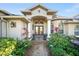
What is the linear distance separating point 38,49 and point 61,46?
370 millimetres

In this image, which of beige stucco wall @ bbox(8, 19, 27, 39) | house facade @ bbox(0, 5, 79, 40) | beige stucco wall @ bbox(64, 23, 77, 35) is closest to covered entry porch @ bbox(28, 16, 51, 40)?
house facade @ bbox(0, 5, 79, 40)

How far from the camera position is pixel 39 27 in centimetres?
315

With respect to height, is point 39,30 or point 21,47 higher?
point 39,30

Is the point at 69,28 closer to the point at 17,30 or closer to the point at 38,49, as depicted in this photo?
the point at 38,49

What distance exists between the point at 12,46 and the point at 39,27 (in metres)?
0.54

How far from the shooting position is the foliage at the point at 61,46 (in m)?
3.00

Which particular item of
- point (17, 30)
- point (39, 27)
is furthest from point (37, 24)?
point (17, 30)

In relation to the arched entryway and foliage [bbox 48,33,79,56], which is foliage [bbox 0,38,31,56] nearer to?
the arched entryway

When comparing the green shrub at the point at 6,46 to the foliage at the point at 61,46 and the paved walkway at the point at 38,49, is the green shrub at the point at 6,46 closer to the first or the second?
the paved walkway at the point at 38,49

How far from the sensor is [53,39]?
3045 millimetres

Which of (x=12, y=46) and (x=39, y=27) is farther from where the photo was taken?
(x=39, y=27)

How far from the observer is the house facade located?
3070mm

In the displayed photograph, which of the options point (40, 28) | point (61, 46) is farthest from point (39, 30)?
point (61, 46)

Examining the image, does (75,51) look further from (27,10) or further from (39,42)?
(27,10)
